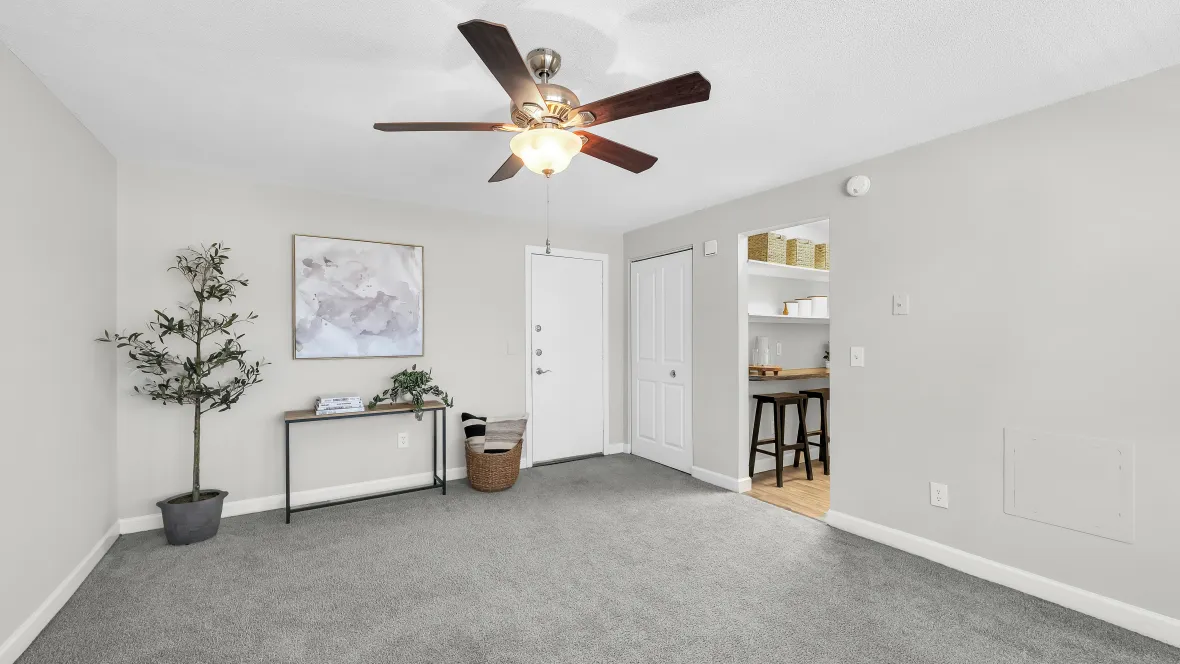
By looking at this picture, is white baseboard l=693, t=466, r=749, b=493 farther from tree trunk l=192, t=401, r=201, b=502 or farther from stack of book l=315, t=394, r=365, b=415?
tree trunk l=192, t=401, r=201, b=502

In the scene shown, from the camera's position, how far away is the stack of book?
3486mm

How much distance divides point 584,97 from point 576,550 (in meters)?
2.35

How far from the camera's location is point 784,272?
15.0ft

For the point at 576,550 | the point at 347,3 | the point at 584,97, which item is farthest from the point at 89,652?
the point at 584,97

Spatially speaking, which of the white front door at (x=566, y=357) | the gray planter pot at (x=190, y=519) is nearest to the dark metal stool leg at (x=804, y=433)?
the white front door at (x=566, y=357)

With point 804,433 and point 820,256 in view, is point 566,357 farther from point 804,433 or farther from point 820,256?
point 820,256

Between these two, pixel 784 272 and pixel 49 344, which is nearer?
pixel 49 344

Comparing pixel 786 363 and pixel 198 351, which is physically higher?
pixel 198 351

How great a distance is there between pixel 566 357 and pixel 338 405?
202 centimetres

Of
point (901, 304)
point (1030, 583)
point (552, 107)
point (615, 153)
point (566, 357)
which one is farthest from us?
point (566, 357)

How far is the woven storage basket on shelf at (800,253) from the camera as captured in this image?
14.2 feet

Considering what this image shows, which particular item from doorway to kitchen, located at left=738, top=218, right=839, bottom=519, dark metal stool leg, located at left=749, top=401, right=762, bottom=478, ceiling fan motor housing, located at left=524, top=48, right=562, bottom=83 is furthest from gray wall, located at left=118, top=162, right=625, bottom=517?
ceiling fan motor housing, located at left=524, top=48, right=562, bottom=83

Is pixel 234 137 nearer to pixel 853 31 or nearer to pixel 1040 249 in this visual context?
pixel 853 31

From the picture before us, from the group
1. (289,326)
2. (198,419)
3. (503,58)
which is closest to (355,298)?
(289,326)
